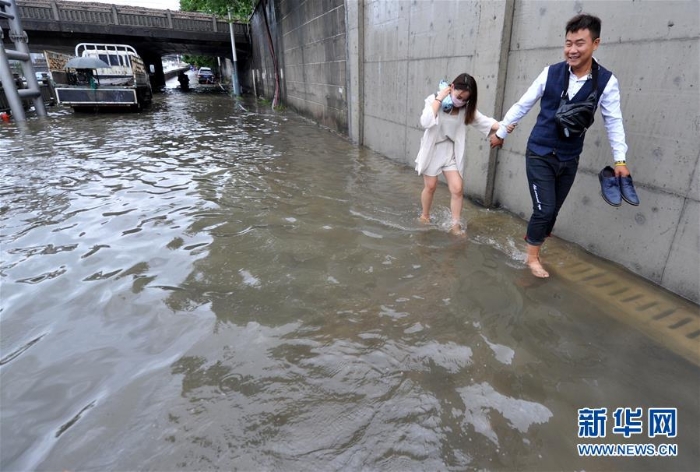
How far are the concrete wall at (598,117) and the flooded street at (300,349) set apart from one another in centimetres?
70

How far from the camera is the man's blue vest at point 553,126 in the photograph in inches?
119

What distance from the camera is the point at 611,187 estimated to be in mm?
3031

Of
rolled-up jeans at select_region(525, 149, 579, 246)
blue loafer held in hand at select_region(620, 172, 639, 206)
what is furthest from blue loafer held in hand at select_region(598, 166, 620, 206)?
rolled-up jeans at select_region(525, 149, 579, 246)

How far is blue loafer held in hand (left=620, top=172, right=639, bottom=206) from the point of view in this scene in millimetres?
2910

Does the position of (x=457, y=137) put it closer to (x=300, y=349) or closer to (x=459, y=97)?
(x=459, y=97)

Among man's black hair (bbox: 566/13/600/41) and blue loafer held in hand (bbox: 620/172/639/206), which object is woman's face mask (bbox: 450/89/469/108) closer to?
man's black hair (bbox: 566/13/600/41)

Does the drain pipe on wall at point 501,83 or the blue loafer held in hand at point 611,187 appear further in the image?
the drain pipe on wall at point 501,83

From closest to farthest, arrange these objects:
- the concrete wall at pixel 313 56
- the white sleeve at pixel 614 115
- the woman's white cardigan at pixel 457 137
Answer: the white sleeve at pixel 614 115
the woman's white cardigan at pixel 457 137
the concrete wall at pixel 313 56

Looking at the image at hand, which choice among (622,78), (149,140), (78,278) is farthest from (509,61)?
(149,140)

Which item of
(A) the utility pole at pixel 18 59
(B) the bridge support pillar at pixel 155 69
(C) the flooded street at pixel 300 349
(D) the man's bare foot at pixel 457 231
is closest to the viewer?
(C) the flooded street at pixel 300 349

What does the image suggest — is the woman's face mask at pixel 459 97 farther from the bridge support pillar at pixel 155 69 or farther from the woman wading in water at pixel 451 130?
the bridge support pillar at pixel 155 69

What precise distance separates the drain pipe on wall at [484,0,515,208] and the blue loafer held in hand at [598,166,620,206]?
2.07 meters

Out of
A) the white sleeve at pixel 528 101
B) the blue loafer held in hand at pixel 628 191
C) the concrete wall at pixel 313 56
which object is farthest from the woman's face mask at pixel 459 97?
the concrete wall at pixel 313 56

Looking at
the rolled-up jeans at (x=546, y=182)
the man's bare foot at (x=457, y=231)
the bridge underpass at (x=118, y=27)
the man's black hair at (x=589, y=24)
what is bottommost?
the man's bare foot at (x=457, y=231)
